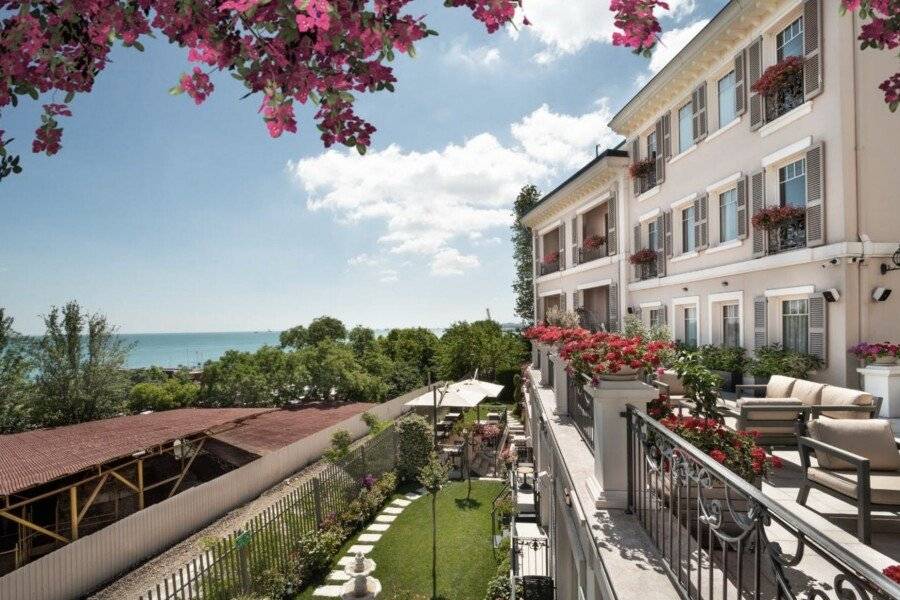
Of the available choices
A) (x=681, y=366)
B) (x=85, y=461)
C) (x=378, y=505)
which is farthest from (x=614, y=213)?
(x=85, y=461)

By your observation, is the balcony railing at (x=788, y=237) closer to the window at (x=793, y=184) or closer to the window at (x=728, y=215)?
the window at (x=793, y=184)

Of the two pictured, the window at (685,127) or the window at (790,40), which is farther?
the window at (685,127)

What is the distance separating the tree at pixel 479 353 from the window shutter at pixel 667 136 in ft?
61.0

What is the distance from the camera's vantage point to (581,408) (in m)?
7.16

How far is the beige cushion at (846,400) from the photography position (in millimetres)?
6652

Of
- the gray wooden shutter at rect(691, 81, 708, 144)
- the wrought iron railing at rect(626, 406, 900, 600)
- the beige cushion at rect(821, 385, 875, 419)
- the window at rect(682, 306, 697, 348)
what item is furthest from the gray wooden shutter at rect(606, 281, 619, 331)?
the wrought iron railing at rect(626, 406, 900, 600)

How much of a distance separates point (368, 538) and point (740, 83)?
15239 mm

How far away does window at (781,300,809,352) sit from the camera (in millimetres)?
10852

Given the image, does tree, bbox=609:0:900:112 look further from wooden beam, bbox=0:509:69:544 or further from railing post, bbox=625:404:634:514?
wooden beam, bbox=0:509:69:544

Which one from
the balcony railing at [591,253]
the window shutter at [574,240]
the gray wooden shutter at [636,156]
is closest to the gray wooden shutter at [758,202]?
the gray wooden shutter at [636,156]

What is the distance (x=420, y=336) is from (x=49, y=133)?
3745cm

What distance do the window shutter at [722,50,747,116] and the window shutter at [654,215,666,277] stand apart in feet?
13.9

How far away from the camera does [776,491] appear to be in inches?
207

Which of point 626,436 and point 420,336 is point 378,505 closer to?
point 626,436
